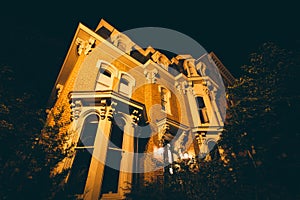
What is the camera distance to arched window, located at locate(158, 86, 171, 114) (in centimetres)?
1223

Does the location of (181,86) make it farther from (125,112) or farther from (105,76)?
(125,112)

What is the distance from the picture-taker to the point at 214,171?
20.2 feet

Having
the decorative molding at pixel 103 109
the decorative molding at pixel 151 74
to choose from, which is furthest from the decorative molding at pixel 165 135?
the decorative molding at pixel 151 74

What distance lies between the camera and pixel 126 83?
12.2 metres

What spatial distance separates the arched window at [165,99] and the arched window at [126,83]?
210 centimetres

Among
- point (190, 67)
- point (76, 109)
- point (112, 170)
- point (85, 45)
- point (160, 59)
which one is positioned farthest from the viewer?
point (190, 67)

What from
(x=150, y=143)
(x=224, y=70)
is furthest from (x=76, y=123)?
(x=224, y=70)

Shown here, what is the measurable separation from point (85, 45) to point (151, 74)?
15.9 ft

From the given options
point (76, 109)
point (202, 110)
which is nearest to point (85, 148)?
point (76, 109)

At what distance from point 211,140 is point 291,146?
19.3 ft

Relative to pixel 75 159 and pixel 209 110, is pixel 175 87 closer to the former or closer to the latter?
pixel 209 110

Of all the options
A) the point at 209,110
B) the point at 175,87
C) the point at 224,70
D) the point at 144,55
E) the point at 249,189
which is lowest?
the point at 249,189

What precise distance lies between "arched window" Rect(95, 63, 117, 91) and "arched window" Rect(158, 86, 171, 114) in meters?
3.51

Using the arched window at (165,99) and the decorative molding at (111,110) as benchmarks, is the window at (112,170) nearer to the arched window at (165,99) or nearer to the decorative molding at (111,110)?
the decorative molding at (111,110)
